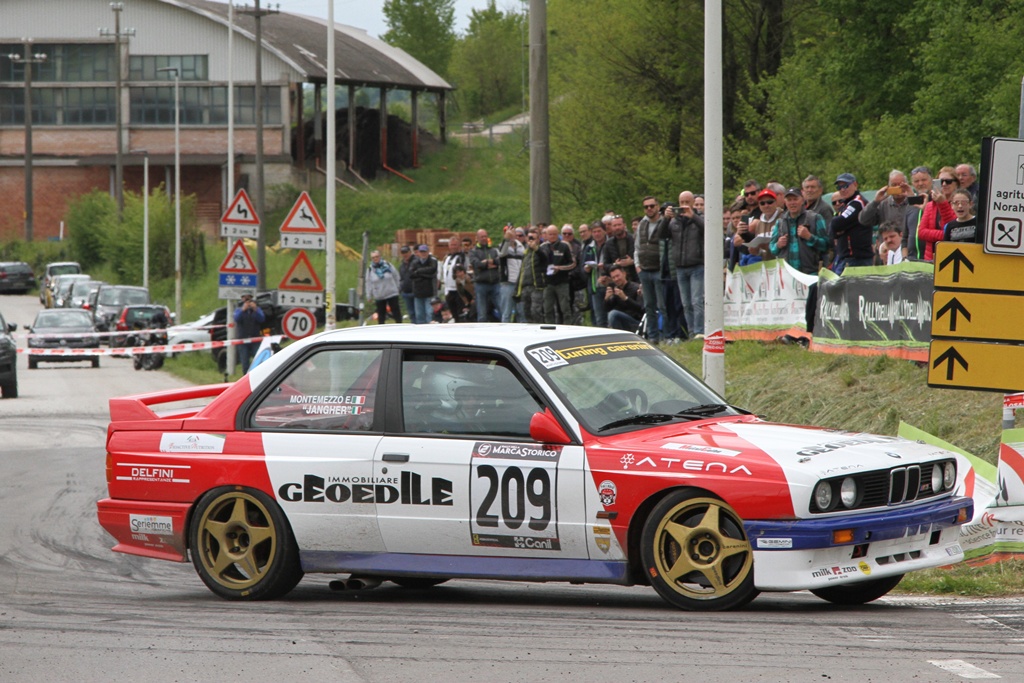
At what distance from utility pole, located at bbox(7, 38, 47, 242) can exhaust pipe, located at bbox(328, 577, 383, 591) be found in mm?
78653

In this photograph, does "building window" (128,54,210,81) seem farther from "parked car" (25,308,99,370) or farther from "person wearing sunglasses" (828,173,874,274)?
"person wearing sunglasses" (828,173,874,274)

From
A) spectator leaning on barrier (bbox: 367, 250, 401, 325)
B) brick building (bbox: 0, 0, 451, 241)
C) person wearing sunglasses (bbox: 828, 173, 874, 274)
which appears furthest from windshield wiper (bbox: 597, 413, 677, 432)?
brick building (bbox: 0, 0, 451, 241)

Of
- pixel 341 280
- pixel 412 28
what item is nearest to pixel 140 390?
pixel 341 280

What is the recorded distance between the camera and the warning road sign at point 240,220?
25.1 meters

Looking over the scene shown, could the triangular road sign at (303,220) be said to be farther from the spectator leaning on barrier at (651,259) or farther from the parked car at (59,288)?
the parked car at (59,288)

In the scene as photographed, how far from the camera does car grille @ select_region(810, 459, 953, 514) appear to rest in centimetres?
741

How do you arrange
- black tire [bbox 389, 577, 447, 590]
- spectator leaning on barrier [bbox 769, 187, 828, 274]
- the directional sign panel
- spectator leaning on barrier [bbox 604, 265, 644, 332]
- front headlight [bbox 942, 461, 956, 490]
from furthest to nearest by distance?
spectator leaning on barrier [bbox 604, 265, 644, 332]
spectator leaning on barrier [bbox 769, 187, 828, 274]
black tire [bbox 389, 577, 447, 590]
the directional sign panel
front headlight [bbox 942, 461, 956, 490]

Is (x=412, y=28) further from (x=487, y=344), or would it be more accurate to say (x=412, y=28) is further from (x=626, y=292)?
(x=487, y=344)

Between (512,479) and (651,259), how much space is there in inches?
450

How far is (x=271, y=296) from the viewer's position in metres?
39.7

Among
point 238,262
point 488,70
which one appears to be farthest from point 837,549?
point 488,70

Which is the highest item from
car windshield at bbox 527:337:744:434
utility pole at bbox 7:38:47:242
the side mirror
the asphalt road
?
utility pole at bbox 7:38:47:242

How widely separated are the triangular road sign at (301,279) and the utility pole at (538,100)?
408 centimetres

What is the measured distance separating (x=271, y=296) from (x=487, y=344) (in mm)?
31866
